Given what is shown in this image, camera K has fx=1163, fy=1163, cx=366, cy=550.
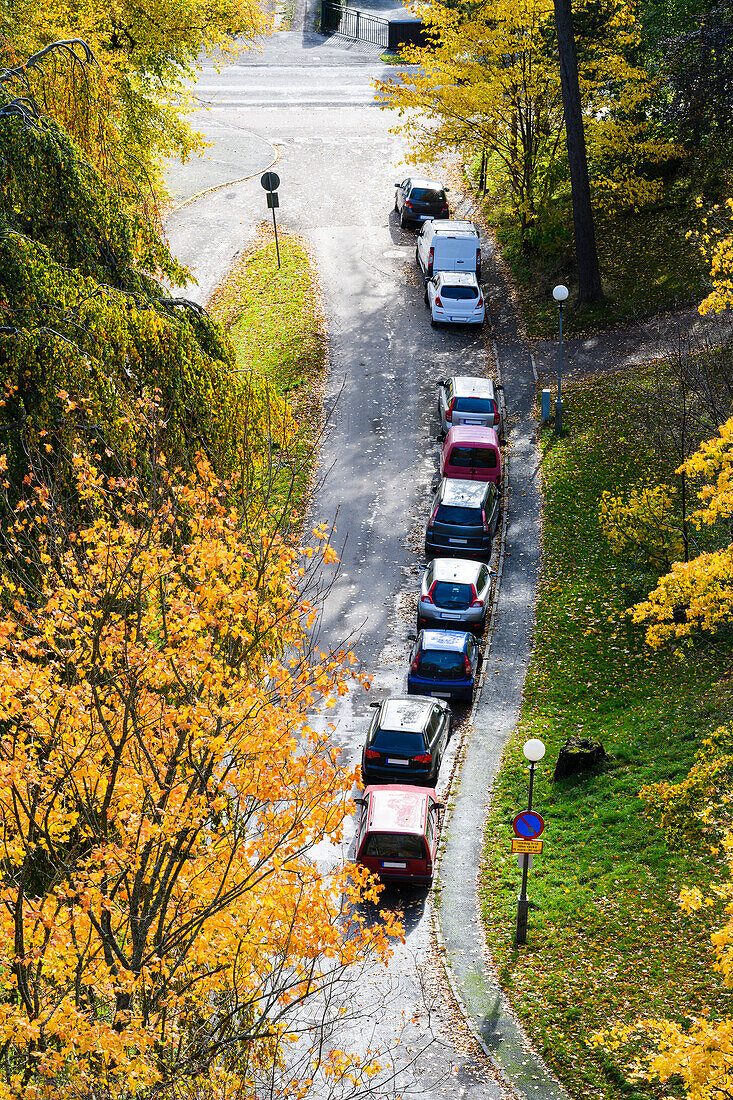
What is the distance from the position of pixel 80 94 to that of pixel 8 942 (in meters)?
10.7

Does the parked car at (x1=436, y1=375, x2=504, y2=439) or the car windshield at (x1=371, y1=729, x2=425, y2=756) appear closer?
the car windshield at (x1=371, y1=729, x2=425, y2=756)

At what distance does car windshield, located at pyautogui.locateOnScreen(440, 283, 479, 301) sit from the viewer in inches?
1342

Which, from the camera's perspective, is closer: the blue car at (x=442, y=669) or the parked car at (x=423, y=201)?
the blue car at (x=442, y=669)

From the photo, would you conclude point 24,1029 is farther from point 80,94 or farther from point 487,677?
point 487,677

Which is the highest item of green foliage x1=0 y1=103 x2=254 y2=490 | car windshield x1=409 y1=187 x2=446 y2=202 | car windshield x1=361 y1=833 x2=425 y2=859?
green foliage x1=0 y1=103 x2=254 y2=490

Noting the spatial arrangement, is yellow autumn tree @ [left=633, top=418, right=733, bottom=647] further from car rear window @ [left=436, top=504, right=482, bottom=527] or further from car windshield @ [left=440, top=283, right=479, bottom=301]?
car windshield @ [left=440, top=283, right=479, bottom=301]

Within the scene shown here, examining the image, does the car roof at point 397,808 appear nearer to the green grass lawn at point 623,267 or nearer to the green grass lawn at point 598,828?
the green grass lawn at point 598,828

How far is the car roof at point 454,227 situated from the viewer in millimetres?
36531

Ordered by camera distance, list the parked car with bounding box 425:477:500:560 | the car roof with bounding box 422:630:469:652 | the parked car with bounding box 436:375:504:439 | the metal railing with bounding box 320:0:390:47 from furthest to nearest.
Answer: the metal railing with bounding box 320:0:390:47, the parked car with bounding box 436:375:504:439, the parked car with bounding box 425:477:500:560, the car roof with bounding box 422:630:469:652

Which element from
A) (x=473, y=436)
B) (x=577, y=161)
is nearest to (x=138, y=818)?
(x=473, y=436)

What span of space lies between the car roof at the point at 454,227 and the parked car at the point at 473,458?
37.0 ft

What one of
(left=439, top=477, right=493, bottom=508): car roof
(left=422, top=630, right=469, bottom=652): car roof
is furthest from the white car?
(left=422, top=630, right=469, bottom=652): car roof

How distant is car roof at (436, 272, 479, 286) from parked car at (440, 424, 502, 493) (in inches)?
317

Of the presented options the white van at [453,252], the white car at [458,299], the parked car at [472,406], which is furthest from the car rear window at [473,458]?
the white van at [453,252]
